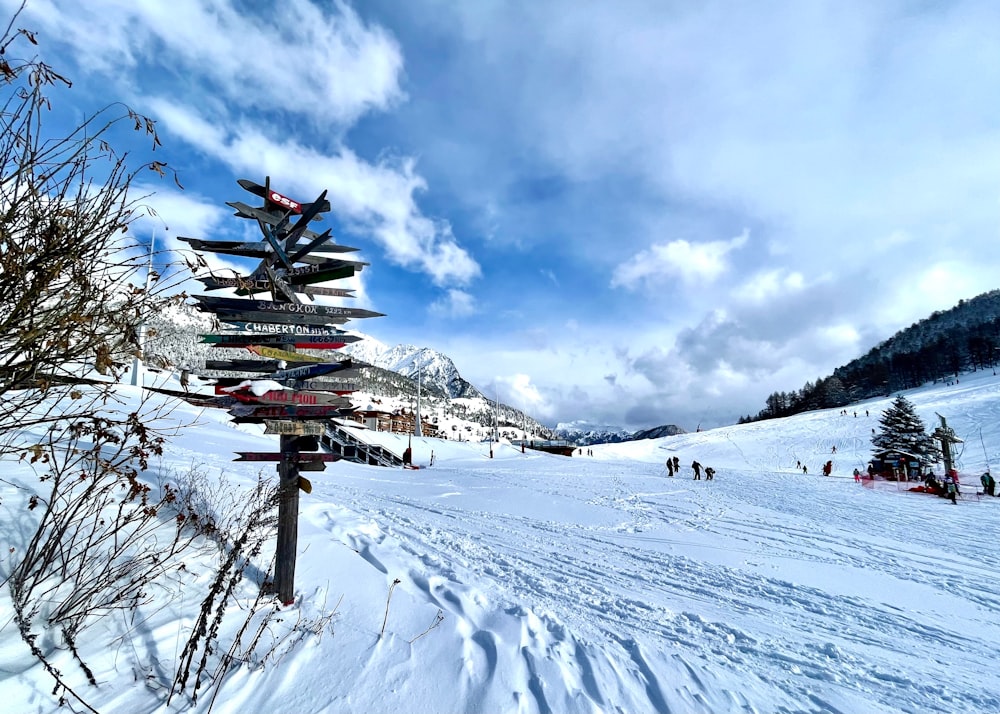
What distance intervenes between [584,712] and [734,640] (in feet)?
7.15

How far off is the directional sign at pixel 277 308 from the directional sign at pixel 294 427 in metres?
1.24

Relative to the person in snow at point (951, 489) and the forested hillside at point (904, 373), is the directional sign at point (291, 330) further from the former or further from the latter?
the forested hillside at point (904, 373)

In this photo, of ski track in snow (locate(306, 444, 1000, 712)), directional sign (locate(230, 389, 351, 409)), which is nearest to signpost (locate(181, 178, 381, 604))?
directional sign (locate(230, 389, 351, 409))

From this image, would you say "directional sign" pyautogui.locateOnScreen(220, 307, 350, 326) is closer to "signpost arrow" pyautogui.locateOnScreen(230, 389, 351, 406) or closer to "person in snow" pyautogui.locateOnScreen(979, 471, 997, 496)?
"signpost arrow" pyautogui.locateOnScreen(230, 389, 351, 406)

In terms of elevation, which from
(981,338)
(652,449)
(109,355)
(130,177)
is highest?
(981,338)

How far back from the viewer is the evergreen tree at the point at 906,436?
1324 inches

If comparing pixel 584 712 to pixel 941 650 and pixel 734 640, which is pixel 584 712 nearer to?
pixel 734 640

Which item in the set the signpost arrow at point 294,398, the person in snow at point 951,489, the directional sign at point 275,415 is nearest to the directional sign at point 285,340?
the signpost arrow at point 294,398

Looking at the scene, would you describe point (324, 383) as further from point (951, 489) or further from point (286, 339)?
point (951, 489)

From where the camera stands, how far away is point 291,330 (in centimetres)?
496

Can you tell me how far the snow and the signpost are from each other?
115 cm

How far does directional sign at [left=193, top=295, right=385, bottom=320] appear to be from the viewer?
15.2ft

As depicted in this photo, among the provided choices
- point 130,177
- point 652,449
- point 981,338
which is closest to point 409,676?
point 130,177

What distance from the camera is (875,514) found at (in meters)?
13.8
